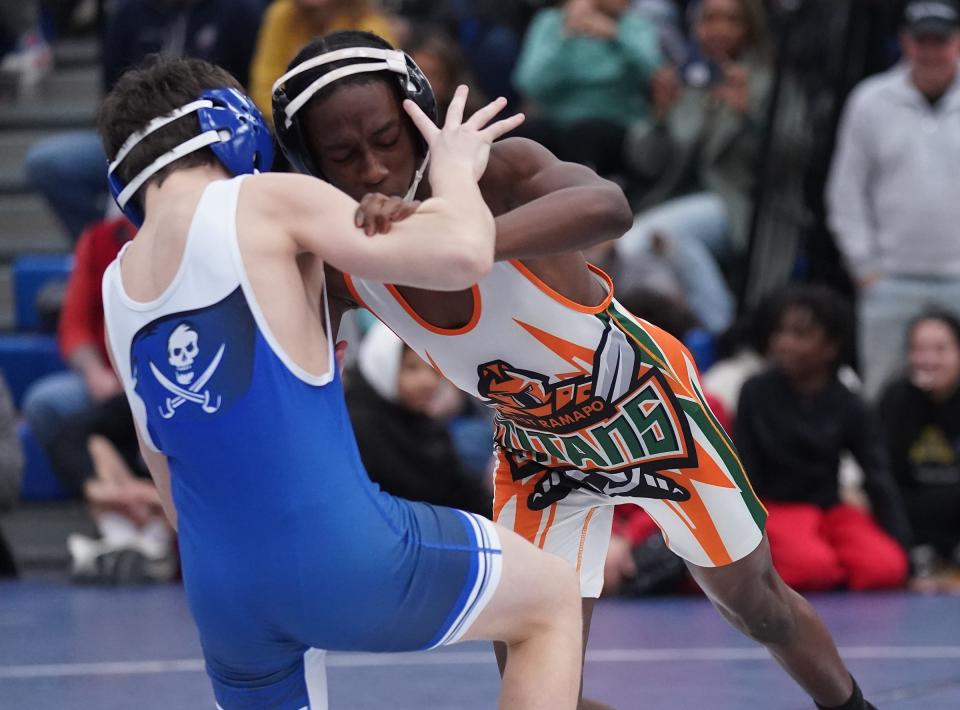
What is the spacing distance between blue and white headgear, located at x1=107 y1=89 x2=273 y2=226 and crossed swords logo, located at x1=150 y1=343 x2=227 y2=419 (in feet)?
1.09

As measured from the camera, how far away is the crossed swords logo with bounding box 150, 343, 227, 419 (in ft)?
8.85

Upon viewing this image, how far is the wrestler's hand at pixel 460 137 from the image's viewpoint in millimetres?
2865

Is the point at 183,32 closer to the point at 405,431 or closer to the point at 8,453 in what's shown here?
the point at 405,431

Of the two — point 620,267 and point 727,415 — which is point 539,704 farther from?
point 620,267

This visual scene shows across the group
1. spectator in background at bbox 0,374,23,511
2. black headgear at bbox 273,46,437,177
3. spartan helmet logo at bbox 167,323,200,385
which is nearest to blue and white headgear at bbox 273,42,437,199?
black headgear at bbox 273,46,437,177

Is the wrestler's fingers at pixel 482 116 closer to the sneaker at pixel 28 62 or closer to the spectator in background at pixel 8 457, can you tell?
the spectator in background at pixel 8 457

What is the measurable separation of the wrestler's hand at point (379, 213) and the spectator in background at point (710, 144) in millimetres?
5095

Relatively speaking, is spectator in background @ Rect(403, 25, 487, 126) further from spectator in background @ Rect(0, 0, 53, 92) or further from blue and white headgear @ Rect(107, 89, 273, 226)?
blue and white headgear @ Rect(107, 89, 273, 226)

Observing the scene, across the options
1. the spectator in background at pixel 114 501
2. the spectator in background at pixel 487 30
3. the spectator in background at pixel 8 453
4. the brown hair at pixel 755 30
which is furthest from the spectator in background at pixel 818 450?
the spectator in background at pixel 8 453

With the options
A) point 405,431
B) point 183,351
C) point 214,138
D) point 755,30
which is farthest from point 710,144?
point 183,351

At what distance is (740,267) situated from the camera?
8.14 m

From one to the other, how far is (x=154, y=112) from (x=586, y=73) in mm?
5478

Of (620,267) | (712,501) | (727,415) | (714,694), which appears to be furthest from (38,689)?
(620,267)

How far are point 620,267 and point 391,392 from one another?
4.84ft
